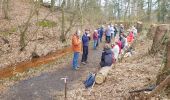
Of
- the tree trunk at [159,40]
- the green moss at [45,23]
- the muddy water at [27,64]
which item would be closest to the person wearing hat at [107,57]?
the tree trunk at [159,40]

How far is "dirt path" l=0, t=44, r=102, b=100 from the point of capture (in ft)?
44.4

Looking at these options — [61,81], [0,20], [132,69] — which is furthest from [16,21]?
[132,69]

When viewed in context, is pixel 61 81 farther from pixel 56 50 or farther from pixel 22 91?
pixel 56 50

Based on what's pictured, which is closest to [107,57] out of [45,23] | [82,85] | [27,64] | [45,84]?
[82,85]

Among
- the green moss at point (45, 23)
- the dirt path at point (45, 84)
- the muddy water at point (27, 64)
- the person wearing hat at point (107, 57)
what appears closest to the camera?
the dirt path at point (45, 84)

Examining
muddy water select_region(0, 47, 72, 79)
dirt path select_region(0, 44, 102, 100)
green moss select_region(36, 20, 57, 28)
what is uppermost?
green moss select_region(36, 20, 57, 28)

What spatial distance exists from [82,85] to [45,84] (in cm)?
172

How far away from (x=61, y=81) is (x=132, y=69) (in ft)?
11.1

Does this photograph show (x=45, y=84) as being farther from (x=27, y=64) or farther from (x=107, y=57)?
(x=27, y=64)

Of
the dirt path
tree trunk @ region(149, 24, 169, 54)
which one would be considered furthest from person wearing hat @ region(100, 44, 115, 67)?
tree trunk @ region(149, 24, 169, 54)

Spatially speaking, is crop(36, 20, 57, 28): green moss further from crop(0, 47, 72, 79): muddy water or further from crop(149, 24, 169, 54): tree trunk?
crop(149, 24, 169, 54): tree trunk

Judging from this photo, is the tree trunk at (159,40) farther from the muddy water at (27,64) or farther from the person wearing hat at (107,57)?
the muddy water at (27,64)

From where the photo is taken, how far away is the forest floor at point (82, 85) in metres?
12.6

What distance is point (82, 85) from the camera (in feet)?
49.7
